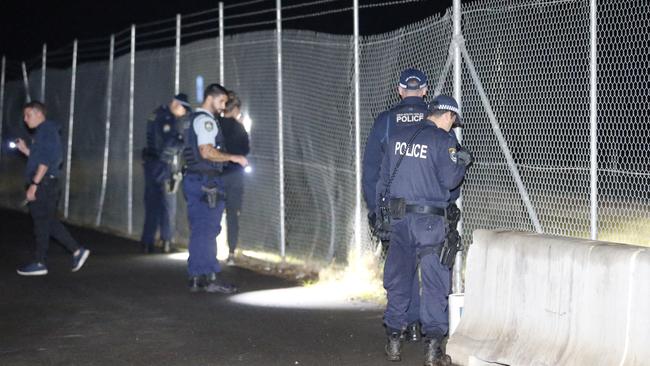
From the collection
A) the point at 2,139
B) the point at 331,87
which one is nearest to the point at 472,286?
the point at 331,87

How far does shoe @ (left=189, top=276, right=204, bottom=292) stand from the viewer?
469 inches

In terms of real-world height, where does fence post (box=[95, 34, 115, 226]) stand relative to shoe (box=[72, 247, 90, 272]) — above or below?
above

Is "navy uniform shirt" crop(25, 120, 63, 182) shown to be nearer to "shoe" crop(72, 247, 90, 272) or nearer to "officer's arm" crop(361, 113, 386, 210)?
"shoe" crop(72, 247, 90, 272)

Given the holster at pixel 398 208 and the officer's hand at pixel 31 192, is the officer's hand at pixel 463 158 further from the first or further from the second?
the officer's hand at pixel 31 192

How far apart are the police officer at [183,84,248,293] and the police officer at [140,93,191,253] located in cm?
252

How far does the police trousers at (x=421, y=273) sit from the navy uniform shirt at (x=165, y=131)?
6.45 meters

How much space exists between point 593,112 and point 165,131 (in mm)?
7275

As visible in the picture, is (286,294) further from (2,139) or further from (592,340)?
(2,139)

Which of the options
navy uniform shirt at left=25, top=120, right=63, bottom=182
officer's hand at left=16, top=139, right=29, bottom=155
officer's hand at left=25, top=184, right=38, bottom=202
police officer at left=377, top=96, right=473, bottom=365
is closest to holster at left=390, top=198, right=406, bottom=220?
police officer at left=377, top=96, right=473, bottom=365

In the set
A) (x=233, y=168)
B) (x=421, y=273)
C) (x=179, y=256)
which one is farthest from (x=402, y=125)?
(x=179, y=256)

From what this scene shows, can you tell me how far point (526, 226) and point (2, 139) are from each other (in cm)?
1867

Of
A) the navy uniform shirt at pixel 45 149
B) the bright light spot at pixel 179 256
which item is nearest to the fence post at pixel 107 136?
the bright light spot at pixel 179 256

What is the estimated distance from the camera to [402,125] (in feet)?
29.5

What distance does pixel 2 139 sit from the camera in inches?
1015
